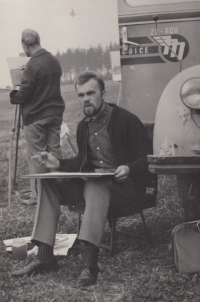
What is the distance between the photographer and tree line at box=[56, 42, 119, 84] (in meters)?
10.3

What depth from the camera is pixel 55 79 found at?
472 centimetres

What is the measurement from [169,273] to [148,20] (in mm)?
2233

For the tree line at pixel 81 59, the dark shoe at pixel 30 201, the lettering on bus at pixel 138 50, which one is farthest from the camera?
the tree line at pixel 81 59

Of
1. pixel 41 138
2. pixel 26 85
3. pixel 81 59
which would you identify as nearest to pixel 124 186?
pixel 41 138

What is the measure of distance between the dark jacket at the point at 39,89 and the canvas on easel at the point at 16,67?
6.2 inches

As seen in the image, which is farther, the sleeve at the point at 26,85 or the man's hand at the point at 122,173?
the sleeve at the point at 26,85

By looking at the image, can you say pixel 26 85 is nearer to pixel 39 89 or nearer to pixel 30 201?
pixel 39 89

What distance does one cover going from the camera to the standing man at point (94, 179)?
2.59 meters

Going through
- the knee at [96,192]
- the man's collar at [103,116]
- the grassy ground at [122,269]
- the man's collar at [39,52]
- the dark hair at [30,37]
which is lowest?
the grassy ground at [122,269]

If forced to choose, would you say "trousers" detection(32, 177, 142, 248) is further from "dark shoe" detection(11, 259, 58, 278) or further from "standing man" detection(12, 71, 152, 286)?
"dark shoe" detection(11, 259, 58, 278)

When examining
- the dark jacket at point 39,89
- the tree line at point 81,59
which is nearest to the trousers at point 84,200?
the dark jacket at point 39,89

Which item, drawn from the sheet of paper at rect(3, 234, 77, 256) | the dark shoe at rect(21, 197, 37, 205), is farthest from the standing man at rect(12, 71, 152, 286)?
the dark shoe at rect(21, 197, 37, 205)

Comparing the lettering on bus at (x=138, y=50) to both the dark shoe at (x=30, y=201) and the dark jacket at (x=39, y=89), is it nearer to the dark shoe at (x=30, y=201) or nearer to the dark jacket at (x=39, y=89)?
the dark jacket at (x=39, y=89)

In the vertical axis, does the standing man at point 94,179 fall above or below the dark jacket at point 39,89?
below
